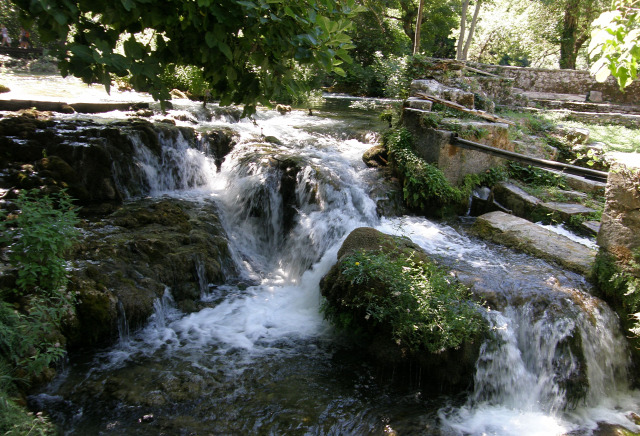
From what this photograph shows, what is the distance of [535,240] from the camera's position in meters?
6.59

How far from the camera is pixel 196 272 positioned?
6199mm

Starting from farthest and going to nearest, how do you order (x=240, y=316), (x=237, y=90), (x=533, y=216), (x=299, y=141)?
(x=299, y=141) → (x=533, y=216) → (x=240, y=316) → (x=237, y=90)

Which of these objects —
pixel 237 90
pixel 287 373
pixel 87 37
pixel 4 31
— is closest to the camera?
pixel 87 37

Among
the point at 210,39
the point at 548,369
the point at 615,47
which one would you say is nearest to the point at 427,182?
the point at 548,369

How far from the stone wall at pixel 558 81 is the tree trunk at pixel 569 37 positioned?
3919 mm

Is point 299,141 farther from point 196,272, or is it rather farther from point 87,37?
point 87,37

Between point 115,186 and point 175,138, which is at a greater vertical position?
point 175,138

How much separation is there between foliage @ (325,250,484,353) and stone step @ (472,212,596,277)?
5.97ft

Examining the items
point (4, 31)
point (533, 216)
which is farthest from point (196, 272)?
point (4, 31)

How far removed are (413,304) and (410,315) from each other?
0.14 m

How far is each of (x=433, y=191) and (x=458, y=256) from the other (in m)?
2.04

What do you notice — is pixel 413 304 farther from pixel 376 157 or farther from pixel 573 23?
pixel 573 23

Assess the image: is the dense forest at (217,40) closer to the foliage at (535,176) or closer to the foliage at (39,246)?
the foliage at (39,246)

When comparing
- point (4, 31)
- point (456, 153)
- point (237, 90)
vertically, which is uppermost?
point (4, 31)
